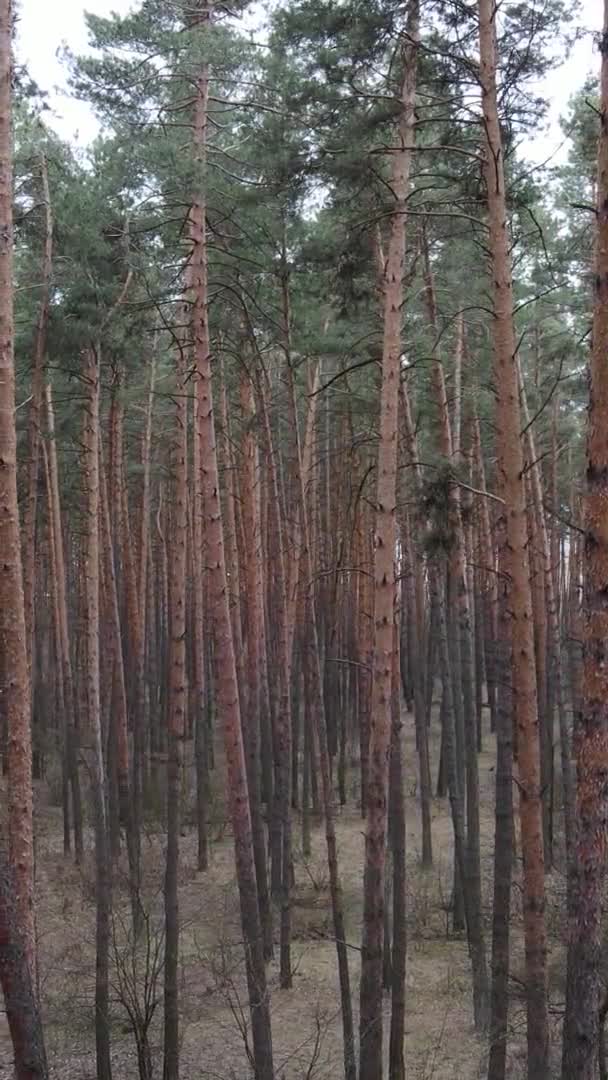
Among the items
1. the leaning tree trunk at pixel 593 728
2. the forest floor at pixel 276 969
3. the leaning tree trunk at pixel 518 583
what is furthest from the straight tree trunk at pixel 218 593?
the leaning tree trunk at pixel 593 728

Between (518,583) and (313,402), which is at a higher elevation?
(313,402)

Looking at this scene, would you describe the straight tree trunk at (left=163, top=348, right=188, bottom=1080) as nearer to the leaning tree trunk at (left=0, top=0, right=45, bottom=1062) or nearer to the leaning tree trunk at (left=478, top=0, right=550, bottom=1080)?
the leaning tree trunk at (left=0, top=0, right=45, bottom=1062)

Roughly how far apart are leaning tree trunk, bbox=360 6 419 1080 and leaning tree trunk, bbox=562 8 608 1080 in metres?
2.45

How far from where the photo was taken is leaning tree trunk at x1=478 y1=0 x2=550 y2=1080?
7113 millimetres

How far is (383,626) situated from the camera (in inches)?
321

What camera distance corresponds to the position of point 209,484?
351 inches

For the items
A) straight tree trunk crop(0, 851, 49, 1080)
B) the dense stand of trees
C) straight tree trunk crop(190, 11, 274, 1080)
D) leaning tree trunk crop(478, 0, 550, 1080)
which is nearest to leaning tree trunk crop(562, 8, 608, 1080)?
the dense stand of trees

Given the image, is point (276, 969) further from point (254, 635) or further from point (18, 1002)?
point (18, 1002)

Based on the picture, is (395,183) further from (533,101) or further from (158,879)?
(158,879)

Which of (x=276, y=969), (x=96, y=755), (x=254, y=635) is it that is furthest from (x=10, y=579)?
(x=276, y=969)

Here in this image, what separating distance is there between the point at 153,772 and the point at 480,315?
13959mm

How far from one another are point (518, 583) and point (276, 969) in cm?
910

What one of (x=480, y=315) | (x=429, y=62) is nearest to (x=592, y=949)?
(x=429, y=62)

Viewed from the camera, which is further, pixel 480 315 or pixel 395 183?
pixel 480 315
